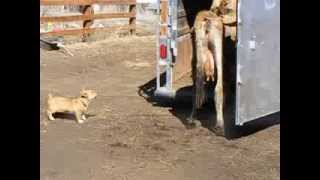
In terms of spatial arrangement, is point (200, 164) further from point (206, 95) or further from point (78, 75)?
point (78, 75)

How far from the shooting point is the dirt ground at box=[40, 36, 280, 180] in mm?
5832

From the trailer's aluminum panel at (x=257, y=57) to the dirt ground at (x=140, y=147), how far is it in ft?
1.52

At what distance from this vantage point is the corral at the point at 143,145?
5.85 meters

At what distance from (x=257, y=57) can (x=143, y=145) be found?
1.59 m

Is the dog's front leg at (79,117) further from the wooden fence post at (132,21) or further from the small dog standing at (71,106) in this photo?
the wooden fence post at (132,21)

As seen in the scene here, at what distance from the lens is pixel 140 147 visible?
6.73 meters

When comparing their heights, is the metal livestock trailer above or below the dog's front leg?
above

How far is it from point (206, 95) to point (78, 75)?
4931 mm

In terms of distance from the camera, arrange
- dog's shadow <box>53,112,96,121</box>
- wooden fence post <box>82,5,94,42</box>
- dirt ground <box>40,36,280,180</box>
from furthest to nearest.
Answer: wooden fence post <box>82,5,94,42</box> → dog's shadow <box>53,112,96,121</box> → dirt ground <box>40,36,280,180</box>

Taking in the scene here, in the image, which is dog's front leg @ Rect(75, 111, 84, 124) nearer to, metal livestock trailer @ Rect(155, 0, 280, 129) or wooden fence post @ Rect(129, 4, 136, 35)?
metal livestock trailer @ Rect(155, 0, 280, 129)

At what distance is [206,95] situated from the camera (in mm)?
7914

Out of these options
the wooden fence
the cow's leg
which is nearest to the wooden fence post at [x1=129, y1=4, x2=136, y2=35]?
the wooden fence

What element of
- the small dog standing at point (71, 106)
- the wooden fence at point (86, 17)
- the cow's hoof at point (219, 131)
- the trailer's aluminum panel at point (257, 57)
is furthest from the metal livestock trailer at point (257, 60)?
the wooden fence at point (86, 17)
